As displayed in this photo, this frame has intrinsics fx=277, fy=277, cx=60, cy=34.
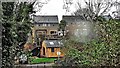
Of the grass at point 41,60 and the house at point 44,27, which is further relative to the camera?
the house at point 44,27

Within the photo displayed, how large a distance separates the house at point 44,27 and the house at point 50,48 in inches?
3.6

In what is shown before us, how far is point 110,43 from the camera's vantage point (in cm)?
315

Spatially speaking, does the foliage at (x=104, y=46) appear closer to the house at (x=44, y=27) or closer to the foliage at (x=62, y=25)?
the foliage at (x=62, y=25)

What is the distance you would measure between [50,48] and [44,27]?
44cm

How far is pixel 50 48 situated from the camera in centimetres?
369

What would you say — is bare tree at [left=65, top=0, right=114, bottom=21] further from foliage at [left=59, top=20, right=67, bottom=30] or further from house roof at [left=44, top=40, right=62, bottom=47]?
house roof at [left=44, top=40, right=62, bottom=47]

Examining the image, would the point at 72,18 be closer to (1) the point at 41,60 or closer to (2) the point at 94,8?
(2) the point at 94,8

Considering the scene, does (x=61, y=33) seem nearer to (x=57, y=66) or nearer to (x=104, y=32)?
(x=57, y=66)

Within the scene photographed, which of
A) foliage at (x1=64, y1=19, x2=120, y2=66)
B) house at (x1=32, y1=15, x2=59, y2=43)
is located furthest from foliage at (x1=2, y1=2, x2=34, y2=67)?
house at (x1=32, y1=15, x2=59, y2=43)

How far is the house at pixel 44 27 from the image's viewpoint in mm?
3660

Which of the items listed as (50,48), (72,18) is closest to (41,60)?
(50,48)

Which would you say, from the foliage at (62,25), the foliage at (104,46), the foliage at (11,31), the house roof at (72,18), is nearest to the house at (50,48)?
the foliage at (62,25)

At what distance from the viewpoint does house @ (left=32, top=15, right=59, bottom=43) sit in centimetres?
366

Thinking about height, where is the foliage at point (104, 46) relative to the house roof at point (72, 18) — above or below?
below
